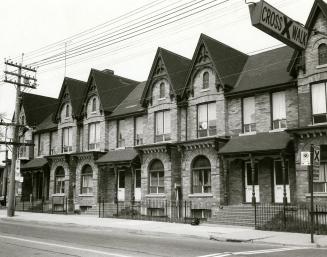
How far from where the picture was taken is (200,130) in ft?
98.1

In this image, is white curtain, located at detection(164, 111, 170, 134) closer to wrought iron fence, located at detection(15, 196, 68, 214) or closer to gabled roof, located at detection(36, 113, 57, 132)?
wrought iron fence, located at detection(15, 196, 68, 214)

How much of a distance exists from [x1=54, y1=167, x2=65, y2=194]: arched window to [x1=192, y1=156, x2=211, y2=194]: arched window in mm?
14615

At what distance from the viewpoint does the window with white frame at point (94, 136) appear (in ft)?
123

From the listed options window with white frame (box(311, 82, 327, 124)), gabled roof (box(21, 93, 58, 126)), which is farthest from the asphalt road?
gabled roof (box(21, 93, 58, 126))

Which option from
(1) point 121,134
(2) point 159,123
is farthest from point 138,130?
(2) point 159,123

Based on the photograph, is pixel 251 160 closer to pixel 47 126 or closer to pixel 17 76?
pixel 17 76

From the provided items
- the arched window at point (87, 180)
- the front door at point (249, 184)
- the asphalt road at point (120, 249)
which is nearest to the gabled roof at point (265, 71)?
the front door at point (249, 184)

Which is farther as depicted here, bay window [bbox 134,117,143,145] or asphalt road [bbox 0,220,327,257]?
bay window [bbox 134,117,143,145]

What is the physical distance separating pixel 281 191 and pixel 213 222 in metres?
4.23

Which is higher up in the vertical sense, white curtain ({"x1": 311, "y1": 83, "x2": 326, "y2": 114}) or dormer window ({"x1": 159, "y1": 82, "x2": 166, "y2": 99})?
dormer window ({"x1": 159, "y1": 82, "x2": 166, "y2": 99})

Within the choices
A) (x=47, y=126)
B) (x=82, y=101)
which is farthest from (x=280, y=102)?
(x=47, y=126)

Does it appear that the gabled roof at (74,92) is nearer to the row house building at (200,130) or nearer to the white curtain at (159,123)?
the row house building at (200,130)

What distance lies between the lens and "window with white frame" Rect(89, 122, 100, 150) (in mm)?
37375

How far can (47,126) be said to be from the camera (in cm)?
4394
